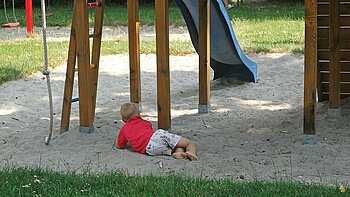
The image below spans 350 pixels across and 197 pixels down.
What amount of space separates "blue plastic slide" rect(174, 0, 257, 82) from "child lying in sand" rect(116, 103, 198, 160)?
10.4 ft

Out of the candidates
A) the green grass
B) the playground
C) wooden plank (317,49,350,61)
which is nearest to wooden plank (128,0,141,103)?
the playground

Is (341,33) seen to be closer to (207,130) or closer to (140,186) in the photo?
(207,130)

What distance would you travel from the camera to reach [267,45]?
13.2 meters

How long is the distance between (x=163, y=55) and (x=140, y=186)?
185cm

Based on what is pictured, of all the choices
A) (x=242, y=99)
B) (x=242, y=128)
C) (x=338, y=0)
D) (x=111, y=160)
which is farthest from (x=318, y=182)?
(x=242, y=99)

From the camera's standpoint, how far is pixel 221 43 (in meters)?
9.36

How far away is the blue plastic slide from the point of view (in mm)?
9078

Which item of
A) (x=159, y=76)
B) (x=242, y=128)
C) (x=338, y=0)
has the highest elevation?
(x=338, y=0)

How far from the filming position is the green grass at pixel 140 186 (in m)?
4.40

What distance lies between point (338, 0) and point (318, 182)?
9.36 ft

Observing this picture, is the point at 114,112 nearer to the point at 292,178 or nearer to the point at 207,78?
the point at 207,78

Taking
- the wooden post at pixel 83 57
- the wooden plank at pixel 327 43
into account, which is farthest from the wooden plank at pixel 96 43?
the wooden plank at pixel 327 43

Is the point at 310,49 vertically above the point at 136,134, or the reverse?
the point at 310,49

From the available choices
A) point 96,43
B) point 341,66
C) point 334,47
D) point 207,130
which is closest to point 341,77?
point 341,66
